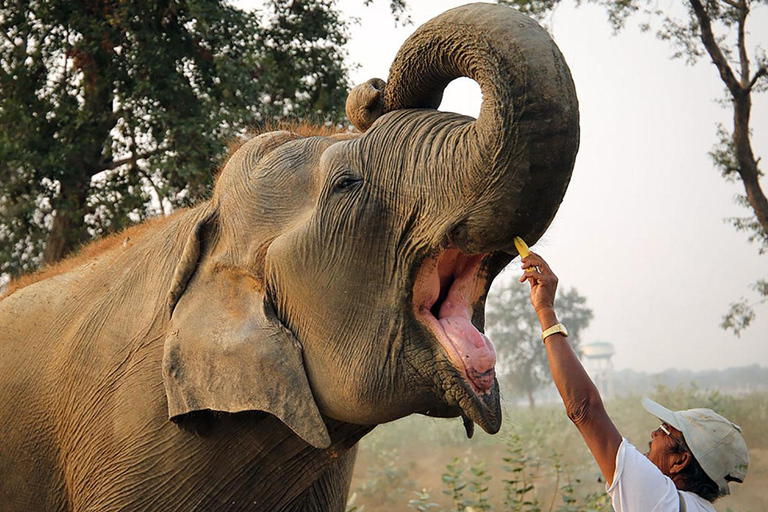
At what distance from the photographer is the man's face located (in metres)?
2.83

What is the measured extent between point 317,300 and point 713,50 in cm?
866

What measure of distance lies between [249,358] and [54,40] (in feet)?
18.9

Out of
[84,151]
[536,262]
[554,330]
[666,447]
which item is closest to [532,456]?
[84,151]

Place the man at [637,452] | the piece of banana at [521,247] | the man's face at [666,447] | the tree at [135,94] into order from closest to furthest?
the piece of banana at [521,247]
the man at [637,452]
the man's face at [666,447]
the tree at [135,94]

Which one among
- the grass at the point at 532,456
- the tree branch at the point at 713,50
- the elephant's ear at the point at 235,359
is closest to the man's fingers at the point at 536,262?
the elephant's ear at the point at 235,359

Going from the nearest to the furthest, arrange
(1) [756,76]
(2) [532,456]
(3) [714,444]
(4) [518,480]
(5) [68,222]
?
1. (3) [714,444]
2. (4) [518,480]
3. (5) [68,222]
4. (1) [756,76]
5. (2) [532,456]

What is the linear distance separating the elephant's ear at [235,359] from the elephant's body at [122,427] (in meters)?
0.11

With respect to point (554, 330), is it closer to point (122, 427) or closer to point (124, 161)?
point (122, 427)

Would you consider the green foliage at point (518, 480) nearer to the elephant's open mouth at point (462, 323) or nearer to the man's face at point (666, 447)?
the man's face at point (666, 447)

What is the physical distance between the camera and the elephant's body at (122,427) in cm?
233

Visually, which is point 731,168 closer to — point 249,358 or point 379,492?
point 379,492

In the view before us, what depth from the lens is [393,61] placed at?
2.22 m

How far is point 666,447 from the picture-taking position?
113 inches

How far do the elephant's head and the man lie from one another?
238mm
